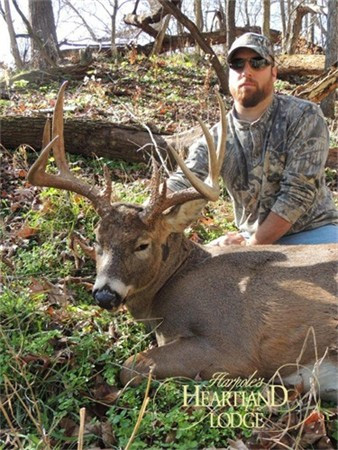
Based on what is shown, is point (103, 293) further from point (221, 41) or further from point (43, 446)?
point (221, 41)

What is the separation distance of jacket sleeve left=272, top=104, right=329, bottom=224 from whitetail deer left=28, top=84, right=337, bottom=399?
0.60 metres

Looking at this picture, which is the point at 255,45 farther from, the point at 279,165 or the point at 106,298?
the point at 106,298

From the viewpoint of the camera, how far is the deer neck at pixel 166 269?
13.5ft

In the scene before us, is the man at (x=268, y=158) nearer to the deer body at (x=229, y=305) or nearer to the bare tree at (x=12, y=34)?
the deer body at (x=229, y=305)

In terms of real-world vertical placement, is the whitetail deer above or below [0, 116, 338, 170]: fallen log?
below

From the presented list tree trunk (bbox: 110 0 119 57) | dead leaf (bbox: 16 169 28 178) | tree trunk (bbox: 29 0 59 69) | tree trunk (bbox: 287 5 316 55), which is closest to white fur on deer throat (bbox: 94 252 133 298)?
dead leaf (bbox: 16 169 28 178)

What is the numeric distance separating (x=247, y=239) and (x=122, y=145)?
324cm

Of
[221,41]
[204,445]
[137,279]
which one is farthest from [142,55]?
[204,445]

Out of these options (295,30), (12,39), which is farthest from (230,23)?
(12,39)

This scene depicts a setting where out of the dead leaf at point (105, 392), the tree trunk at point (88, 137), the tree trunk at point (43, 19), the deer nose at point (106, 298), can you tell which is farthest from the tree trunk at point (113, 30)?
the dead leaf at point (105, 392)

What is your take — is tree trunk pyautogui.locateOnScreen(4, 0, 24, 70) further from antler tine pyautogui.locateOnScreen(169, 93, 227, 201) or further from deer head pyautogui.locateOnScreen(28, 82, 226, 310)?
antler tine pyautogui.locateOnScreen(169, 93, 227, 201)

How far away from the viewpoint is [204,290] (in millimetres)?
3920

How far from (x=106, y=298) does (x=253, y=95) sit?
2539mm

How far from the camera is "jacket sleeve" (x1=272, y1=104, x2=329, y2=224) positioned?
4.72 m
